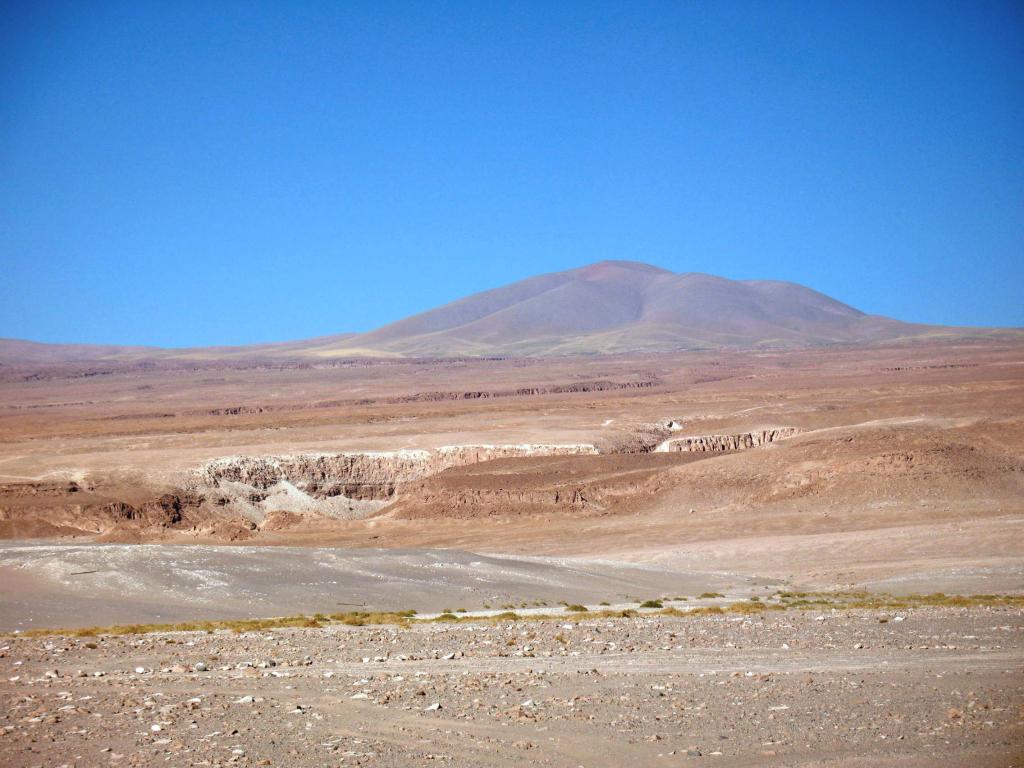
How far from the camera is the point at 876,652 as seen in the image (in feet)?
50.4

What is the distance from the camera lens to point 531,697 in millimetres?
12586

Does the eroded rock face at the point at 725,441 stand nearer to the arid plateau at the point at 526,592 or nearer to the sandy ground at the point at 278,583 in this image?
the arid plateau at the point at 526,592

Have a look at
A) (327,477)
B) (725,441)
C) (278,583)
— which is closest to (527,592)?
(278,583)

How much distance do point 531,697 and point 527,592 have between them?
13333 millimetres

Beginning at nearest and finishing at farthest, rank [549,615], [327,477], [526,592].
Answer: [549,615], [526,592], [327,477]

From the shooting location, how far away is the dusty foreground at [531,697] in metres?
10.1

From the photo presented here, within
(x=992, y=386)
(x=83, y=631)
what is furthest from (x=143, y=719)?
(x=992, y=386)

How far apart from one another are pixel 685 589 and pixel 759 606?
4.86 meters

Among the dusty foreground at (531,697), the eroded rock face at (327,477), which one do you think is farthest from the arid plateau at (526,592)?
the eroded rock face at (327,477)

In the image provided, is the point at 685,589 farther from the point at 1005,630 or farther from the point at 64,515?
the point at 64,515

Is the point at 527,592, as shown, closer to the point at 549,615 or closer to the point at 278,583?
the point at 549,615

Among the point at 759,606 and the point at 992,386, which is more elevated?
the point at 992,386

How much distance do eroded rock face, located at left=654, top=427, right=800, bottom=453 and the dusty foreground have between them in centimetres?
3823

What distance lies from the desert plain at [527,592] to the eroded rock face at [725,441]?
0.21m
